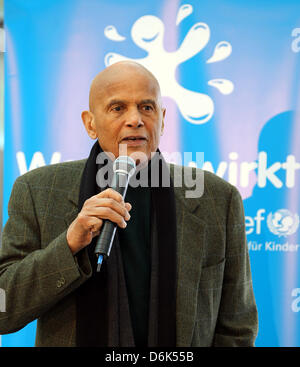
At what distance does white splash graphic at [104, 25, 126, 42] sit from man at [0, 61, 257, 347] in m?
1.28

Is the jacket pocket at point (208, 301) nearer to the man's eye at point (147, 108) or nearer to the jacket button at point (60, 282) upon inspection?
the jacket button at point (60, 282)

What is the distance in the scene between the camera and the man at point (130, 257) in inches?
55.1

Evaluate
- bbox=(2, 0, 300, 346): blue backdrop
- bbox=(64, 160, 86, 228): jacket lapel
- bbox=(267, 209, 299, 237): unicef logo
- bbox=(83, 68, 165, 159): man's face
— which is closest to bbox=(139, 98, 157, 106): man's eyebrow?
bbox=(83, 68, 165, 159): man's face

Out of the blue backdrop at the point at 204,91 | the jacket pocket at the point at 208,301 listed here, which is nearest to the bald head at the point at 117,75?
the jacket pocket at the point at 208,301

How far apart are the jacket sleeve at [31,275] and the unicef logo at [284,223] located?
6.00ft

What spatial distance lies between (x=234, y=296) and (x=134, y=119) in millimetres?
875

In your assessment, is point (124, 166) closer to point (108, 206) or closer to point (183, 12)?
point (108, 206)

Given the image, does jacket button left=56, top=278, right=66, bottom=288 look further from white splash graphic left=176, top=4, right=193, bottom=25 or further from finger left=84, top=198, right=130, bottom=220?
white splash graphic left=176, top=4, right=193, bottom=25

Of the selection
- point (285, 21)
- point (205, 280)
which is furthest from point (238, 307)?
point (285, 21)

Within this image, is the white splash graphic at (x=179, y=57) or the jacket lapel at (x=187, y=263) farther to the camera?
the white splash graphic at (x=179, y=57)

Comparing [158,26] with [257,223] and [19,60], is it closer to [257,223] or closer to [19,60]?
[19,60]

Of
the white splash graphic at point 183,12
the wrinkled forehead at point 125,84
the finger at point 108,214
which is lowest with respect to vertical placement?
the finger at point 108,214

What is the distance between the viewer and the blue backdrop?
276 cm
